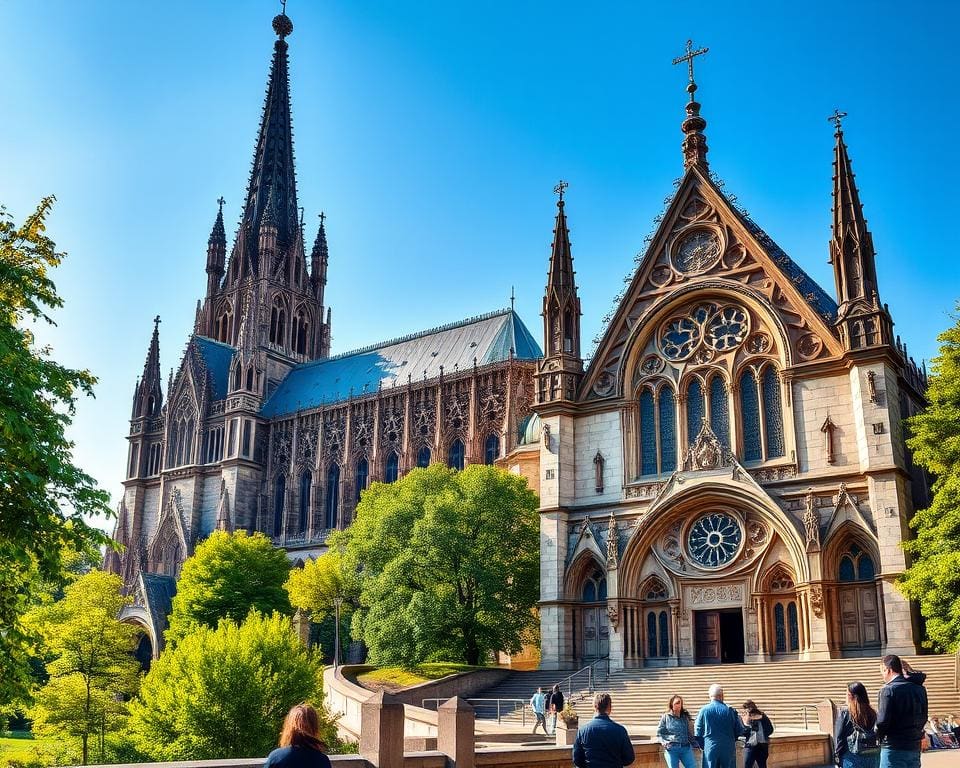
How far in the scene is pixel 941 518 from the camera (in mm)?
31359

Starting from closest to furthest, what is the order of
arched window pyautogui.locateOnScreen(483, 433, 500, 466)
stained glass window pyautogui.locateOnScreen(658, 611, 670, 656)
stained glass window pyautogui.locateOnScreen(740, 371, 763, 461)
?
stained glass window pyautogui.locateOnScreen(740, 371, 763, 461) → stained glass window pyautogui.locateOnScreen(658, 611, 670, 656) → arched window pyautogui.locateOnScreen(483, 433, 500, 466)

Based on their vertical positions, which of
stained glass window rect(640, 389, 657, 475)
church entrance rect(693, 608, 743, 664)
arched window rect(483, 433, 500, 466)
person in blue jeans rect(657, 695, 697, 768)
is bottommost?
person in blue jeans rect(657, 695, 697, 768)

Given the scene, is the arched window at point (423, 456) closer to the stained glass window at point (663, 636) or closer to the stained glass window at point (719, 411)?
the stained glass window at point (719, 411)

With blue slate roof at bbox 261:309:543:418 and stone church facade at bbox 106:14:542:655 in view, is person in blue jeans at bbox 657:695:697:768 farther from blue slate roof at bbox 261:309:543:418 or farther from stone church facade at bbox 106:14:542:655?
blue slate roof at bbox 261:309:543:418

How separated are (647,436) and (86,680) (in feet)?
97.3

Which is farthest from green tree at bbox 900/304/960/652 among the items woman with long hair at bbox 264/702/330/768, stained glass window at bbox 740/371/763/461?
woman with long hair at bbox 264/702/330/768

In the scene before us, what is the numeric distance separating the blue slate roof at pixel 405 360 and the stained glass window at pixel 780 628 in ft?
112

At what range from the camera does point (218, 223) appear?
10312 centimetres

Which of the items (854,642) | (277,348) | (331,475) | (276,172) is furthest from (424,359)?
(854,642)

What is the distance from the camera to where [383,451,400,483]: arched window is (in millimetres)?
72375

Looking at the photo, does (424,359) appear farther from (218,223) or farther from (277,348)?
(218,223)

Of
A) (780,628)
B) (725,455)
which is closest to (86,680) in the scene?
(725,455)

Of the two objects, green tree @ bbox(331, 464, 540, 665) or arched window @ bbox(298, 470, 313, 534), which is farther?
arched window @ bbox(298, 470, 313, 534)

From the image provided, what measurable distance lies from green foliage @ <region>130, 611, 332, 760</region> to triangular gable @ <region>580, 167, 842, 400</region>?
16.4m
